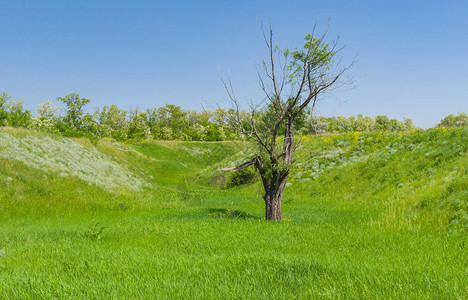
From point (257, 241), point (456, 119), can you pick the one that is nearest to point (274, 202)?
point (257, 241)

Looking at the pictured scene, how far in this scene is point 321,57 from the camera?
13.2 meters

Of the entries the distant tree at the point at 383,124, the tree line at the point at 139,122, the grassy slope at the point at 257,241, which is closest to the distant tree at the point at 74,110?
the tree line at the point at 139,122

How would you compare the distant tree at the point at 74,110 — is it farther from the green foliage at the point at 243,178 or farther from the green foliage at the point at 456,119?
the green foliage at the point at 456,119

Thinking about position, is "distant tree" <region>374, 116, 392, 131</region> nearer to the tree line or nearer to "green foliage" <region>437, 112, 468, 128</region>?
the tree line

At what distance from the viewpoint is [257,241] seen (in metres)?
8.23

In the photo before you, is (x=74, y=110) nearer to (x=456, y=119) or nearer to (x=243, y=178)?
(x=243, y=178)

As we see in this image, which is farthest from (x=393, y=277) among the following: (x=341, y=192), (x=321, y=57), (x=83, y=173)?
(x=83, y=173)

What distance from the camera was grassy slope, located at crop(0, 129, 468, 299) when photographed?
171 inches

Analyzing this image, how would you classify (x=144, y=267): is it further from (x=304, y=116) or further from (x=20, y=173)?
(x=20, y=173)

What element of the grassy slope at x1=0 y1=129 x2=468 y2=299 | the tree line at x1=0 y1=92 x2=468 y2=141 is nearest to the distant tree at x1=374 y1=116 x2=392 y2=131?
the tree line at x1=0 y1=92 x2=468 y2=141

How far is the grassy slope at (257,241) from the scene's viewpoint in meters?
4.33

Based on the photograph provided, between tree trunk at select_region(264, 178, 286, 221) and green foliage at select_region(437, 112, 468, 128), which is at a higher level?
green foliage at select_region(437, 112, 468, 128)

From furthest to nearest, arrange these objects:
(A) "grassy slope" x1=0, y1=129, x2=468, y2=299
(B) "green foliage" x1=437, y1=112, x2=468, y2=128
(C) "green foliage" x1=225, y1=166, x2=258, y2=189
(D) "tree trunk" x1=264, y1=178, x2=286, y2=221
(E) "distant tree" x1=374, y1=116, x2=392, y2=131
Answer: (B) "green foliage" x1=437, y1=112, x2=468, y2=128 < (E) "distant tree" x1=374, y1=116, x2=392, y2=131 < (C) "green foliage" x1=225, y1=166, x2=258, y2=189 < (D) "tree trunk" x1=264, y1=178, x2=286, y2=221 < (A) "grassy slope" x1=0, y1=129, x2=468, y2=299

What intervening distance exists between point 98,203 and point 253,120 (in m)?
11.6
